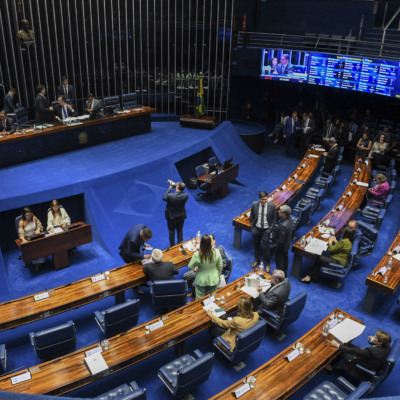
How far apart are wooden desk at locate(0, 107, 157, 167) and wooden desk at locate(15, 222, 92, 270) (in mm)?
3115

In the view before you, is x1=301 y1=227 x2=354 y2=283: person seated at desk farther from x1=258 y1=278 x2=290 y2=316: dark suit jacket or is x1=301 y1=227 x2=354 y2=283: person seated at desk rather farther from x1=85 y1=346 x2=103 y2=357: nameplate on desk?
x1=85 y1=346 x2=103 y2=357: nameplate on desk

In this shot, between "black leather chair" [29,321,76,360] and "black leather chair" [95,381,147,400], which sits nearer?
"black leather chair" [95,381,147,400]

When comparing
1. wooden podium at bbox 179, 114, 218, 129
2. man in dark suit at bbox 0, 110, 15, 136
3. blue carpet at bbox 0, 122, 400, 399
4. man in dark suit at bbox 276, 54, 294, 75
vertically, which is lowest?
blue carpet at bbox 0, 122, 400, 399

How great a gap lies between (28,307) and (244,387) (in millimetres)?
3190

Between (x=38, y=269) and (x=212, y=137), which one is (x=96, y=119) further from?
(x=38, y=269)

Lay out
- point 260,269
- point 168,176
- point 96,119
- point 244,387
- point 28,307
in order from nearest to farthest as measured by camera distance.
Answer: point 244,387 → point 28,307 → point 260,269 → point 168,176 → point 96,119

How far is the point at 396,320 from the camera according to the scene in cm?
695

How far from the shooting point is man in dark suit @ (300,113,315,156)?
1412 cm

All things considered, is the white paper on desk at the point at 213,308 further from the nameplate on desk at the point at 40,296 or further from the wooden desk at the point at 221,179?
the wooden desk at the point at 221,179

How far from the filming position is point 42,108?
11000 mm

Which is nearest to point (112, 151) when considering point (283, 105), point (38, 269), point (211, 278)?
point (38, 269)

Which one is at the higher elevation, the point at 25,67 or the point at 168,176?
the point at 25,67

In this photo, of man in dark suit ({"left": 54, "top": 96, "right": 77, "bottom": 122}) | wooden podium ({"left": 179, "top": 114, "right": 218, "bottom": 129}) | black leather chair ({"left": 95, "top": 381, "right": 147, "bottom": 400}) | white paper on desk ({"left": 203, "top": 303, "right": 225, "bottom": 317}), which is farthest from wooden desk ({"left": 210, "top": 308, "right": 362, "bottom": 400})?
wooden podium ({"left": 179, "top": 114, "right": 218, "bottom": 129})

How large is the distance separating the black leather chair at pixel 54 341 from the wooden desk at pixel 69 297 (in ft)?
1.86
